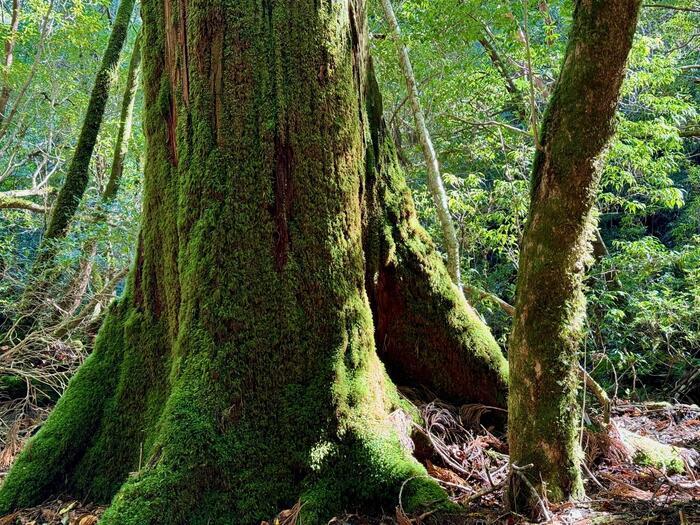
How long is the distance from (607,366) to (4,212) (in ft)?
38.8

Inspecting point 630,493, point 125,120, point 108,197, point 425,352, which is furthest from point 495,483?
point 125,120

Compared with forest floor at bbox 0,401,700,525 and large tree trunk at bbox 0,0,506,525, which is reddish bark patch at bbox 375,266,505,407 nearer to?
forest floor at bbox 0,401,700,525

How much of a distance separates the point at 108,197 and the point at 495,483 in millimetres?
7284

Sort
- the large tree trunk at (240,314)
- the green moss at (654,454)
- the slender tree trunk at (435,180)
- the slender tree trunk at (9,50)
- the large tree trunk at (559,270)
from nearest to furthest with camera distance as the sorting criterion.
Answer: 1. the large tree trunk at (559,270)
2. the large tree trunk at (240,314)
3. the green moss at (654,454)
4. the slender tree trunk at (435,180)
5. the slender tree trunk at (9,50)

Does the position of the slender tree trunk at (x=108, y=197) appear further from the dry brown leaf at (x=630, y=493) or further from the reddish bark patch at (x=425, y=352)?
the dry brown leaf at (x=630, y=493)

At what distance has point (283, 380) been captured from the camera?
2418 millimetres

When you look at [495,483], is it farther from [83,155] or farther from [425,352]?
[83,155]

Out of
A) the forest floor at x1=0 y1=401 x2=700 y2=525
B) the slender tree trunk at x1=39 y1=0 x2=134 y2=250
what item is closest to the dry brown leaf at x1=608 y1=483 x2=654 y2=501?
the forest floor at x1=0 y1=401 x2=700 y2=525

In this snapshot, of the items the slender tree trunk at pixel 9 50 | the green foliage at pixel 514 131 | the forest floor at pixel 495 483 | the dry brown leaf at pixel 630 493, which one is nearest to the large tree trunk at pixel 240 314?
the forest floor at pixel 495 483

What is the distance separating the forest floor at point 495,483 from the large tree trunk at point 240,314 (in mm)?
129

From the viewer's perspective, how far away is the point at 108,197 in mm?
7883

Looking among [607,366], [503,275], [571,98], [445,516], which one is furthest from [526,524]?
[503,275]

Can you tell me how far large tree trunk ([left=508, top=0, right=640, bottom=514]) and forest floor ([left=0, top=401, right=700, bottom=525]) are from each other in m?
0.17

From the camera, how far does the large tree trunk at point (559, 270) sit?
1939 mm
